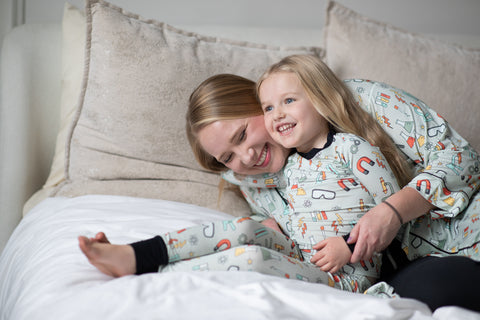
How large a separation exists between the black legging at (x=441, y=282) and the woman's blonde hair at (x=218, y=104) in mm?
541

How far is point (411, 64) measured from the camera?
1459 mm

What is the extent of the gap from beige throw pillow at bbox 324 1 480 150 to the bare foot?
3.20ft

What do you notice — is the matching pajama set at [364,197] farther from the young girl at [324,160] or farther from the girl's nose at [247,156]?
the girl's nose at [247,156]

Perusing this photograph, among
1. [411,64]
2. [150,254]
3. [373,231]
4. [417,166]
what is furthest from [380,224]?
[411,64]

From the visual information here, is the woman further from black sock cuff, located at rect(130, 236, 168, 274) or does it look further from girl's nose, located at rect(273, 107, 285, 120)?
black sock cuff, located at rect(130, 236, 168, 274)

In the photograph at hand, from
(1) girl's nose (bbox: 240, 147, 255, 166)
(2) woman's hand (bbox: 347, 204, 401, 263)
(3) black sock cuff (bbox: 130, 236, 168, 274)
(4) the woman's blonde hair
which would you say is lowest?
(3) black sock cuff (bbox: 130, 236, 168, 274)

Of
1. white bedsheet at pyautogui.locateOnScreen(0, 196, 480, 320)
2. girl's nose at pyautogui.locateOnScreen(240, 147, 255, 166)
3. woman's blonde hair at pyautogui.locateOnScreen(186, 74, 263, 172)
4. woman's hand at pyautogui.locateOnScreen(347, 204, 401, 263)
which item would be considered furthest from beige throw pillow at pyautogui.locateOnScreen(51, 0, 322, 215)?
woman's hand at pyautogui.locateOnScreen(347, 204, 401, 263)

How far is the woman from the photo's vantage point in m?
0.89

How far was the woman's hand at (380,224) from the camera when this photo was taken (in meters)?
0.92

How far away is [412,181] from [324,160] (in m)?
0.21

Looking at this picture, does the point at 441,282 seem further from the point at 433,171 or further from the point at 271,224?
the point at 271,224

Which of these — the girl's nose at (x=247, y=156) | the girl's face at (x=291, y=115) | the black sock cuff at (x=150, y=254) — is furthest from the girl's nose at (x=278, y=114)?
the black sock cuff at (x=150, y=254)

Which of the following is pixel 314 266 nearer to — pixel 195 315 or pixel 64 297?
pixel 195 315

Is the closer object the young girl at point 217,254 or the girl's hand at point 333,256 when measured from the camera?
the young girl at point 217,254
